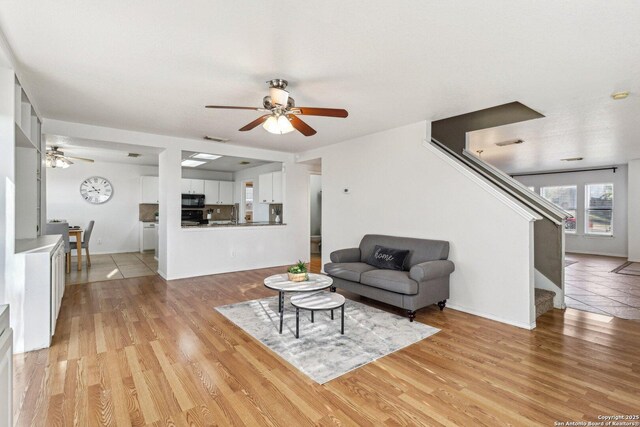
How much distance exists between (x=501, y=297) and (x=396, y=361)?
1.82 m

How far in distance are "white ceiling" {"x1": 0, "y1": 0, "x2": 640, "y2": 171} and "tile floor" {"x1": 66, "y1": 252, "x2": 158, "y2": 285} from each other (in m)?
2.92

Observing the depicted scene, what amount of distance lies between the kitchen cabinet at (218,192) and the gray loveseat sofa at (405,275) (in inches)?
230

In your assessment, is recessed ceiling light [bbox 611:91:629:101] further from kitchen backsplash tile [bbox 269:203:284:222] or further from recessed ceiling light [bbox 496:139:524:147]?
kitchen backsplash tile [bbox 269:203:284:222]

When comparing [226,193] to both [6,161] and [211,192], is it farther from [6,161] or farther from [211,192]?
[6,161]

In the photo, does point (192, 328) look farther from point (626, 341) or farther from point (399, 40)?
point (626, 341)

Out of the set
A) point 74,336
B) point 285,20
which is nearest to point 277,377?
point 74,336

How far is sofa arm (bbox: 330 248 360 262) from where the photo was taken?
4.64 metres

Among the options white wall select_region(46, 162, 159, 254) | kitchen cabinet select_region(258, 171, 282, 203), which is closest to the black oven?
white wall select_region(46, 162, 159, 254)

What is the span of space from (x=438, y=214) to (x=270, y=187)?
4.54 metres

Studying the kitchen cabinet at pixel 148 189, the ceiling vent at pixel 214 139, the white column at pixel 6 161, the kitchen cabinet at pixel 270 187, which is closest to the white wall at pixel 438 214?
the kitchen cabinet at pixel 270 187

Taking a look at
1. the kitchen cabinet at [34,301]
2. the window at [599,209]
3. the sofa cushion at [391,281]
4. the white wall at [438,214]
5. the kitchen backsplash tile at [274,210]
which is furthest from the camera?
the window at [599,209]

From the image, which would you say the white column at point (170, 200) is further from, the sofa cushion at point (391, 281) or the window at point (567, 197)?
the window at point (567, 197)

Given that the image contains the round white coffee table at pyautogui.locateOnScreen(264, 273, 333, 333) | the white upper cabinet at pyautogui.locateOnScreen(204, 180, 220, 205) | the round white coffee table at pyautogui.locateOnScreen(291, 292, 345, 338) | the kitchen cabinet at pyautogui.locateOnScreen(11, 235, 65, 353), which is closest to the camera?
the kitchen cabinet at pyautogui.locateOnScreen(11, 235, 65, 353)

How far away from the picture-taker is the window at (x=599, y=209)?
344 inches
